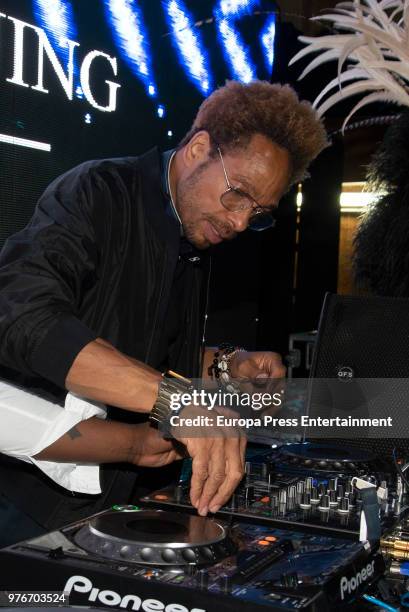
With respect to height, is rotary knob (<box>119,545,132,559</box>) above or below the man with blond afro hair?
below

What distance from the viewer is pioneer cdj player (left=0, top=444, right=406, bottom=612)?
0.84 m

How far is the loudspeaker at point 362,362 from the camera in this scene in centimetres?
170

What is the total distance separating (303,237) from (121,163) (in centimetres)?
313

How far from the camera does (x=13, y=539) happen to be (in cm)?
130

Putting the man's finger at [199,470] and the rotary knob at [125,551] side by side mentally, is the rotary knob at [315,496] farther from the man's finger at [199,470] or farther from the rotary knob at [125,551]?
the rotary knob at [125,551]

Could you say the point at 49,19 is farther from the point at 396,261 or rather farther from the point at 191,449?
the point at 191,449

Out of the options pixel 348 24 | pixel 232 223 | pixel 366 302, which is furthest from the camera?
pixel 348 24

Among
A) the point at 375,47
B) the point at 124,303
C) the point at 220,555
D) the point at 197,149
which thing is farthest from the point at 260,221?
the point at 375,47

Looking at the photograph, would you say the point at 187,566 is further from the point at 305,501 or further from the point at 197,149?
the point at 197,149

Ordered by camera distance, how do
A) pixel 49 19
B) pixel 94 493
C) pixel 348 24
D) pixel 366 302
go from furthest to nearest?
pixel 49 19 < pixel 348 24 < pixel 366 302 < pixel 94 493

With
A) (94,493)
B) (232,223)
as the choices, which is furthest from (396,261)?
(94,493)

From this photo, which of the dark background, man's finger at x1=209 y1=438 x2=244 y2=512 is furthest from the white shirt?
the dark background

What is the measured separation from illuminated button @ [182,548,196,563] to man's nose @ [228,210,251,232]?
0.73 m

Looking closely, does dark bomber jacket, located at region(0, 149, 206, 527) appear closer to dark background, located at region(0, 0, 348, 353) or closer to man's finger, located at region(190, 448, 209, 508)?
man's finger, located at region(190, 448, 209, 508)
